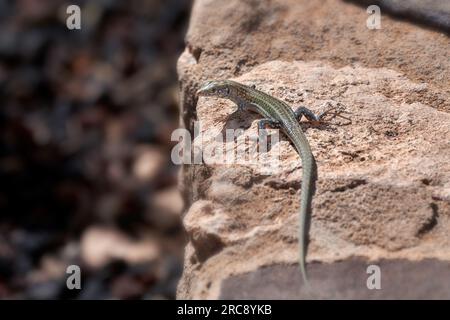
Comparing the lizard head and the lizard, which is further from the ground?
the lizard head

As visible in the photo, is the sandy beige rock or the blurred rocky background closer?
the sandy beige rock

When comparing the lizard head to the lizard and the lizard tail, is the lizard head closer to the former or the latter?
the lizard

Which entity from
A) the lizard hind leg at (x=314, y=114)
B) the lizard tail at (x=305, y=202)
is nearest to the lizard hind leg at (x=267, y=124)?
the lizard hind leg at (x=314, y=114)

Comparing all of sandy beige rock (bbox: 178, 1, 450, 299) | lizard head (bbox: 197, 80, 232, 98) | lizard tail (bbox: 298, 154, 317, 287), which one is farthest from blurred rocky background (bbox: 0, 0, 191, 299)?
lizard tail (bbox: 298, 154, 317, 287)

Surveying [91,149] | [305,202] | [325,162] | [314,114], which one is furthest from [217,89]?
[91,149]

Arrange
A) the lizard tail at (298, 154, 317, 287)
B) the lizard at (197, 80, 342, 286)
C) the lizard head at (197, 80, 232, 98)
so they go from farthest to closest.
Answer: the lizard head at (197, 80, 232, 98) → the lizard at (197, 80, 342, 286) → the lizard tail at (298, 154, 317, 287)

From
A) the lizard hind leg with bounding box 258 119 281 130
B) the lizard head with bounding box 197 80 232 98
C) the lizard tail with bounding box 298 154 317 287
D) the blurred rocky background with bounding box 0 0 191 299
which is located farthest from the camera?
the blurred rocky background with bounding box 0 0 191 299
